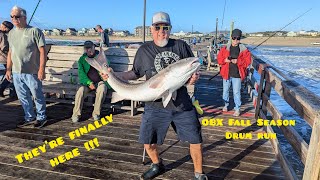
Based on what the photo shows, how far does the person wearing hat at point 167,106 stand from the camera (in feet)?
11.1

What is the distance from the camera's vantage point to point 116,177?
12.6 feet

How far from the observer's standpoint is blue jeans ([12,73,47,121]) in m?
Result: 5.51

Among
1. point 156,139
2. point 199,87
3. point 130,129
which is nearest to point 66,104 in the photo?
point 130,129

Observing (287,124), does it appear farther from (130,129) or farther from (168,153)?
(130,129)

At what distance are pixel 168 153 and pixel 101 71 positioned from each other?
1.97 m

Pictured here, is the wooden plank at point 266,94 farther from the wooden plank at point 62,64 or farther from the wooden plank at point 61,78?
the wooden plank at point 62,64

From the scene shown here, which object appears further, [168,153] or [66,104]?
[66,104]

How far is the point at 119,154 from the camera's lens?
4609 millimetres

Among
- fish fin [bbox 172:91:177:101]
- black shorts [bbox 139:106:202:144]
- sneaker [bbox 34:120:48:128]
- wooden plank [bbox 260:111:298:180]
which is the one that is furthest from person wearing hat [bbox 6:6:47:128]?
wooden plank [bbox 260:111:298:180]

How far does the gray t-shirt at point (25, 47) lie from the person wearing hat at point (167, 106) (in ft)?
8.48

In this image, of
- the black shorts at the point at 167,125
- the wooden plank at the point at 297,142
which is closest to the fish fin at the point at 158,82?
the black shorts at the point at 167,125

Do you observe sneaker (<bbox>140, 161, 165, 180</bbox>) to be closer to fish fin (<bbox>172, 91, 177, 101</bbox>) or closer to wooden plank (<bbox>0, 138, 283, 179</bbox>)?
wooden plank (<bbox>0, 138, 283, 179</bbox>)

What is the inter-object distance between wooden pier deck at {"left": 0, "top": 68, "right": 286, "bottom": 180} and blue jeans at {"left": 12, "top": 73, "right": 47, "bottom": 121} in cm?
37

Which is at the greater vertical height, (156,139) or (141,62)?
(141,62)
